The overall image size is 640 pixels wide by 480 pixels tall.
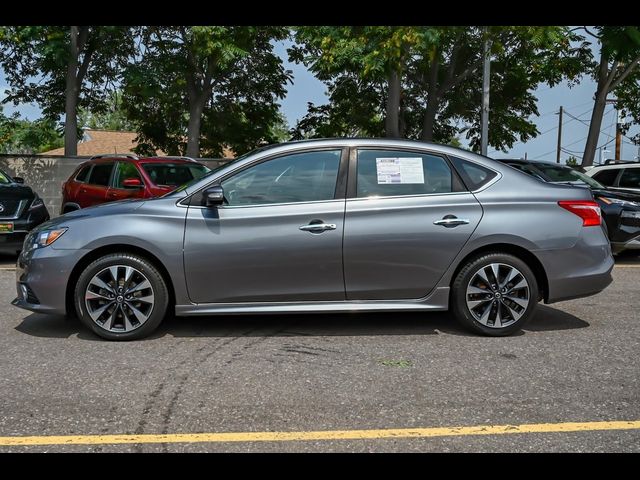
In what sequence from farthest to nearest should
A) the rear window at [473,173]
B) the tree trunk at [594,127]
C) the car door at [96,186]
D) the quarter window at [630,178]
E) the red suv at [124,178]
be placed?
the tree trunk at [594,127] < the car door at [96,186] < the quarter window at [630,178] < the red suv at [124,178] < the rear window at [473,173]

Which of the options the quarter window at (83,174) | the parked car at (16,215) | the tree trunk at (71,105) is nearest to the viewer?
the parked car at (16,215)

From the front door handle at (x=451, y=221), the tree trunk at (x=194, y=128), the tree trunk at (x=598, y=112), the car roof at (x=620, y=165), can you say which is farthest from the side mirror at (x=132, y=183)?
the tree trunk at (x=598, y=112)

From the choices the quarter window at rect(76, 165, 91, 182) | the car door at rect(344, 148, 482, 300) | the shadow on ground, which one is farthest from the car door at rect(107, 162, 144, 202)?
the car door at rect(344, 148, 482, 300)

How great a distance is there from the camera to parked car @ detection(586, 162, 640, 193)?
1098cm

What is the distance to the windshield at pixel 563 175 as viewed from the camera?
11055 millimetres

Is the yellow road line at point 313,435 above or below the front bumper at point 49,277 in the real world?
below

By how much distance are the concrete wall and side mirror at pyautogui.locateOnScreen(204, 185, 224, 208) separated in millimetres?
13834

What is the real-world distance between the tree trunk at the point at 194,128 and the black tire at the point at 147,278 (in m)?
18.4

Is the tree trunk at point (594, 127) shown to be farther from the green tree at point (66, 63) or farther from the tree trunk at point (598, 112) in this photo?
the green tree at point (66, 63)

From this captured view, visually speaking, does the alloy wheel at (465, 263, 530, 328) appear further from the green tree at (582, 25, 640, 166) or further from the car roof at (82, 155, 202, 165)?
the green tree at (582, 25, 640, 166)

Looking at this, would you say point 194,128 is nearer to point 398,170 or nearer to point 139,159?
point 139,159
